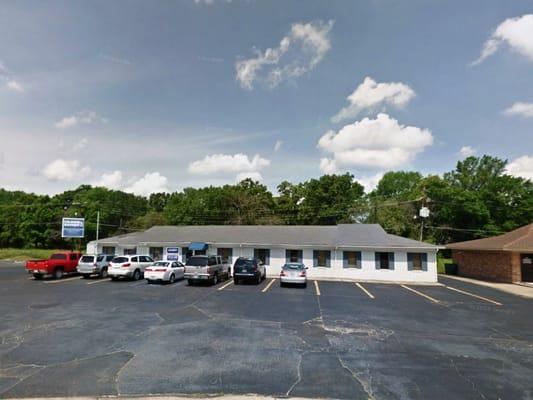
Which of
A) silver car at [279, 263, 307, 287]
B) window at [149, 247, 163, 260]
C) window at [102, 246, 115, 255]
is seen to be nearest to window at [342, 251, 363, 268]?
silver car at [279, 263, 307, 287]

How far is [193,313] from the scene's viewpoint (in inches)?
470

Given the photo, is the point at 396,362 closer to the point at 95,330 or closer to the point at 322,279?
the point at 95,330

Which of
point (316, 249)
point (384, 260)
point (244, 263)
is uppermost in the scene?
point (316, 249)

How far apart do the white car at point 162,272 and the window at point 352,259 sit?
12923 mm

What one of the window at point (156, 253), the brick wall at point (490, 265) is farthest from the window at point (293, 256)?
the brick wall at point (490, 265)

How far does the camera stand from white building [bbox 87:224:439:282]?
80.3 ft

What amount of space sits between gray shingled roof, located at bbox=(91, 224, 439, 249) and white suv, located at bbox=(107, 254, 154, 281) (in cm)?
567

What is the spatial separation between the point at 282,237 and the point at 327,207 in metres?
28.8

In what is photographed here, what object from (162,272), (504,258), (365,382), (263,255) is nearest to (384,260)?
(263,255)

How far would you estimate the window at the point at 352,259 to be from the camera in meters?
25.2

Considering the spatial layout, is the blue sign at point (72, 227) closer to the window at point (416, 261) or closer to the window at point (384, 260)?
the window at point (384, 260)

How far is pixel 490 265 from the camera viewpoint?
28094 mm

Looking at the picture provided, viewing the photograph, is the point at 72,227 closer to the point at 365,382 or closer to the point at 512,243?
the point at 365,382

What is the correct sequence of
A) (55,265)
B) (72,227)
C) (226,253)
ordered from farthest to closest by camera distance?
(72,227), (226,253), (55,265)
